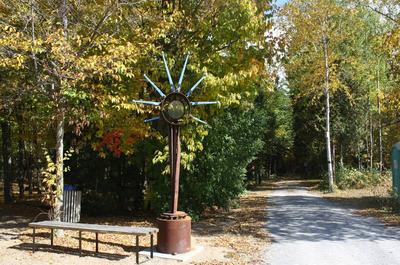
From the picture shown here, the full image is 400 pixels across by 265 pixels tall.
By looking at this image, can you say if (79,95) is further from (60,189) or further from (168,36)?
(168,36)

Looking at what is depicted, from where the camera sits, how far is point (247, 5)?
1195 centimetres

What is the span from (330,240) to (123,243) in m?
4.62

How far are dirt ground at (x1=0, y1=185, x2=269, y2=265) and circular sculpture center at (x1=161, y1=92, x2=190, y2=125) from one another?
109 inches

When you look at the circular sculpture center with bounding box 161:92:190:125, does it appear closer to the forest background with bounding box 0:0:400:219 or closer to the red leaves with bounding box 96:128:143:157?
the forest background with bounding box 0:0:400:219

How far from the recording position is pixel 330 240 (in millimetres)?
10133

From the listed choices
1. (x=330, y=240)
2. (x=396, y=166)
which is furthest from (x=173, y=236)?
(x=396, y=166)

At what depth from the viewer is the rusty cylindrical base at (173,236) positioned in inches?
346

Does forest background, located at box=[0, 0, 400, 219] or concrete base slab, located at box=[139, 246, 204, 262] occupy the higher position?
forest background, located at box=[0, 0, 400, 219]

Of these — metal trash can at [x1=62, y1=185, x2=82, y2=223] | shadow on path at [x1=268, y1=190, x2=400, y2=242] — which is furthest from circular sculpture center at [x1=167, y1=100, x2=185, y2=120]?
metal trash can at [x1=62, y1=185, x2=82, y2=223]

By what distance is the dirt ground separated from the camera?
8.42 m

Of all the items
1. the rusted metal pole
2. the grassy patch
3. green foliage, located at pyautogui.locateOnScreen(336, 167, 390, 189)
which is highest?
the rusted metal pole

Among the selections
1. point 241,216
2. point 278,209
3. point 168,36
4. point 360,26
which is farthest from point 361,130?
point 168,36

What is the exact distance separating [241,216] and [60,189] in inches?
268

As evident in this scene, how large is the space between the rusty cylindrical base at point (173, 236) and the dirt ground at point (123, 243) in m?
0.34
